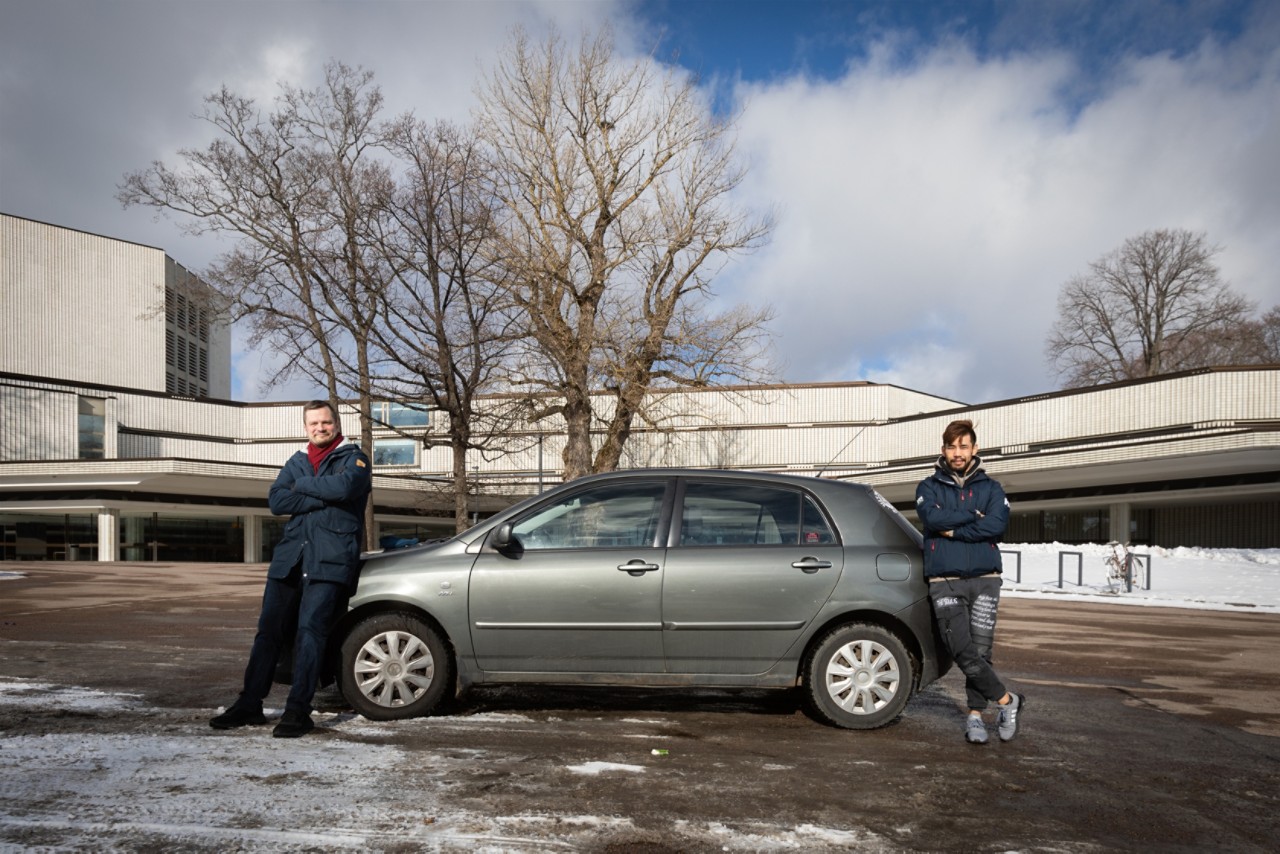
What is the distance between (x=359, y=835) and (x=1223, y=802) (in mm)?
3943

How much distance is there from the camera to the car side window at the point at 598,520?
5891 mm

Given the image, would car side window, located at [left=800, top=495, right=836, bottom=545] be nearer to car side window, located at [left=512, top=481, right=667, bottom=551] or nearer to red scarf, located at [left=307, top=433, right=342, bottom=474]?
car side window, located at [left=512, top=481, right=667, bottom=551]

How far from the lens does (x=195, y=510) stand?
145 feet

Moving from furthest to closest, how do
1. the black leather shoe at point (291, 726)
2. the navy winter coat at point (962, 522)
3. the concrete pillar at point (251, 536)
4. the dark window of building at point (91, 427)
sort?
the concrete pillar at point (251, 536), the dark window of building at point (91, 427), the navy winter coat at point (962, 522), the black leather shoe at point (291, 726)

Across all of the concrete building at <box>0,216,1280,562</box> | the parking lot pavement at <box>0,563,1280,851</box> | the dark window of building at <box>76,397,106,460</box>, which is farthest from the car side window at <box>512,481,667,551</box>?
the dark window of building at <box>76,397,106,460</box>

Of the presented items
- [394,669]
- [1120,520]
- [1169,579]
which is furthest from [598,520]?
[1120,520]

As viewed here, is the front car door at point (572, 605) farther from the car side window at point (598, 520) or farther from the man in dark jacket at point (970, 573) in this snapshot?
the man in dark jacket at point (970, 573)

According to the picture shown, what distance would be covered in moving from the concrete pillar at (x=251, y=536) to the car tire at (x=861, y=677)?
45.3 m

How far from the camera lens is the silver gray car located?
223 inches

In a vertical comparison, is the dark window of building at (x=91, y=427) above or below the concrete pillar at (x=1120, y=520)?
above

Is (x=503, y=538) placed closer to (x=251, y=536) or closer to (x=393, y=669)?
(x=393, y=669)

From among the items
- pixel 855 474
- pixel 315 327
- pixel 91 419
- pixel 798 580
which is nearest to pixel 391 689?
pixel 798 580

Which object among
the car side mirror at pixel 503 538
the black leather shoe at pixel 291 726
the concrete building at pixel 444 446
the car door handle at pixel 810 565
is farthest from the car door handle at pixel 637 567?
the concrete building at pixel 444 446

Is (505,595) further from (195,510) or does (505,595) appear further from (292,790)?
(195,510)
